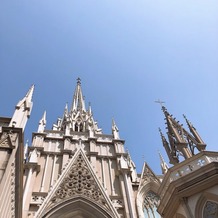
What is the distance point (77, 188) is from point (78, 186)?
0.18m

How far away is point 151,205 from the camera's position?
14.7 metres

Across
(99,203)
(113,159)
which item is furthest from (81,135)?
(99,203)

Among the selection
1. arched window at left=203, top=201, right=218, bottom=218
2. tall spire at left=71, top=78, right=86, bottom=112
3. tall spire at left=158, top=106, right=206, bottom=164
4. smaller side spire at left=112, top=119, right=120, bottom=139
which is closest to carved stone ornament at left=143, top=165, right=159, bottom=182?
smaller side spire at left=112, top=119, right=120, bottom=139

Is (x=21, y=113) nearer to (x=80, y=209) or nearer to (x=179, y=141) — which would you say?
(x=179, y=141)

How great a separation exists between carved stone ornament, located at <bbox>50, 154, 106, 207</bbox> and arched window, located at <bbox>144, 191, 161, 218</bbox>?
296 centimetres

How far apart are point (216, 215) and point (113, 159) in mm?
11281

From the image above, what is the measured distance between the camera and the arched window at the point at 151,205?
14206 mm

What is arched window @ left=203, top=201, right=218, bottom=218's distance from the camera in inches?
241

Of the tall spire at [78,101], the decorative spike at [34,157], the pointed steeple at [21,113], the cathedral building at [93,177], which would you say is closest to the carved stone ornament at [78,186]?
the cathedral building at [93,177]

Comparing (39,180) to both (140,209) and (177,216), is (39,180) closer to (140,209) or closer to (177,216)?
(140,209)

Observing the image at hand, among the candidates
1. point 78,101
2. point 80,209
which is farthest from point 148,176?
point 78,101

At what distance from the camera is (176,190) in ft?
22.4

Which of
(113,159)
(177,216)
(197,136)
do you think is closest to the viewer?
(177,216)

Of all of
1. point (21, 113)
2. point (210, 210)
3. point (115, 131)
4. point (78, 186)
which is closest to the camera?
point (210, 210)
